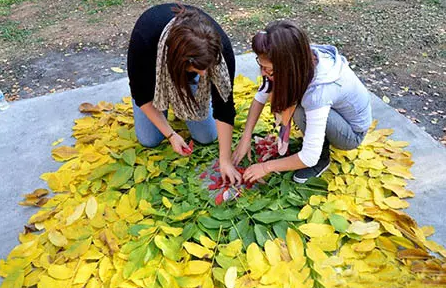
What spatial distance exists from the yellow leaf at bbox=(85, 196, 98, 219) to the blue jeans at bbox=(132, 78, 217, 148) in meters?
0.35

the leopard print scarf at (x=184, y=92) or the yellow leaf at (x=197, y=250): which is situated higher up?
the leopard print scarf at (x=184, y=92)

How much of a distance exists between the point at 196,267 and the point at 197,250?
0.20 ft

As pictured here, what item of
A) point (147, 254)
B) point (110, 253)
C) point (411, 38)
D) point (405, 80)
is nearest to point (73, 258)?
point (110, 253)

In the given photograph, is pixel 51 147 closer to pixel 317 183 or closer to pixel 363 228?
pixel 317 183

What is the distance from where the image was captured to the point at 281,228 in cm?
132

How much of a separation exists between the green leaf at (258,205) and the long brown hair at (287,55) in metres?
0.38

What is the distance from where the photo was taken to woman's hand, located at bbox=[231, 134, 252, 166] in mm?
1530

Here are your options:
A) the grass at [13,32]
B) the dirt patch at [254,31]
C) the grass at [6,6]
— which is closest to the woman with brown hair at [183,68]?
the dirt patch at [254,31]

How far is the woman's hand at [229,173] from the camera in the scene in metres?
1.48

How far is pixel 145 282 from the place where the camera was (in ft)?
3.95

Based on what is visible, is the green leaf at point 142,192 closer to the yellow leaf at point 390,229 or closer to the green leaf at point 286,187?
the green leaf at point 286,187

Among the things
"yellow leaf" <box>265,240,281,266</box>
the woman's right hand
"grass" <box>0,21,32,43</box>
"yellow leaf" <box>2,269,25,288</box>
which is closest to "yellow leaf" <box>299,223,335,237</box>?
"yellow leaf" <box>265,240,281,266</box>

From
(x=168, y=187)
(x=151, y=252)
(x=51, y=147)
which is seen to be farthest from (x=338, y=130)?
(x=51, y=147)

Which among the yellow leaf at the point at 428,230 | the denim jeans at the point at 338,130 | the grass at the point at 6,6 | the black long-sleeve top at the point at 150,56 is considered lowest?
the grass at the point at 6,6
